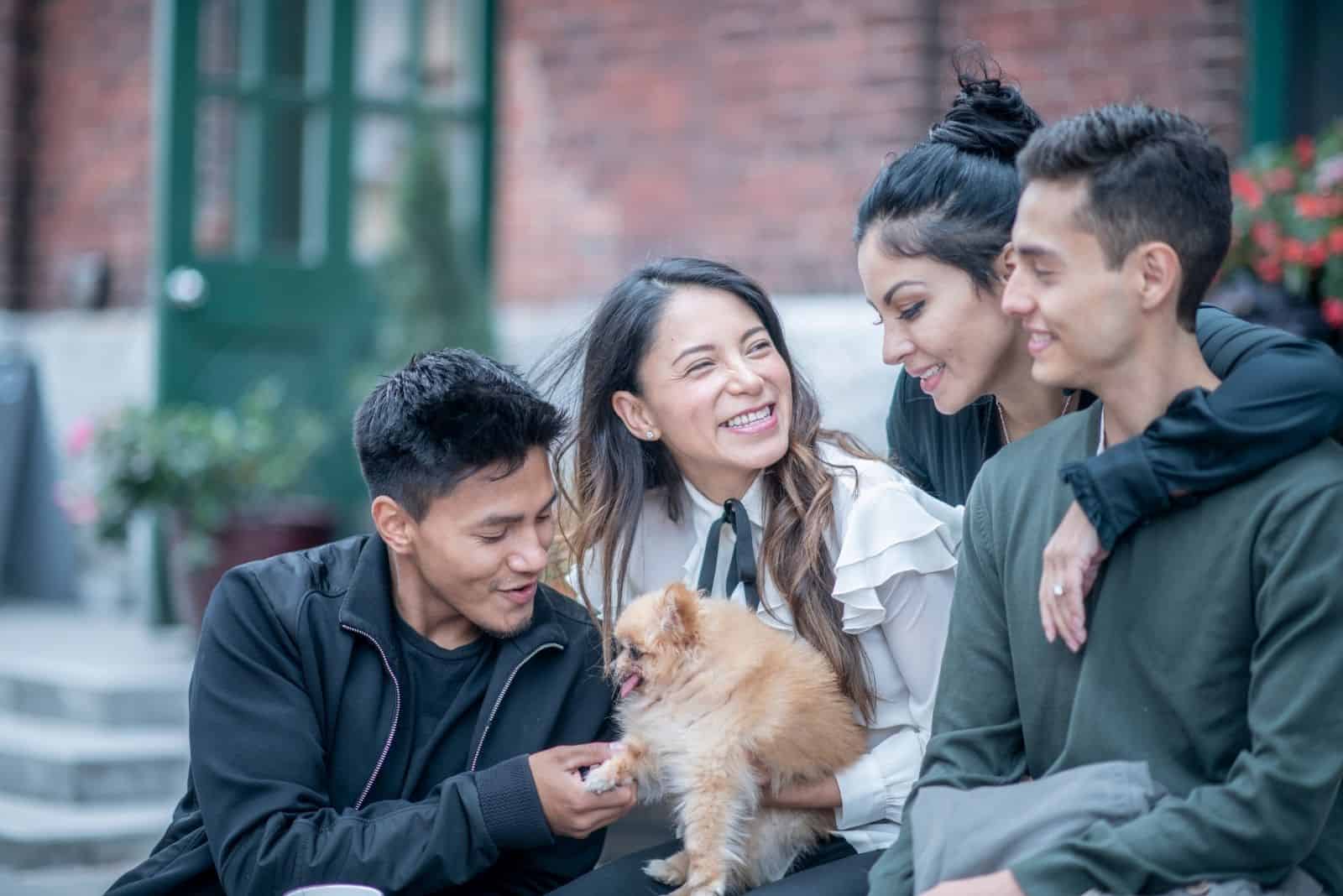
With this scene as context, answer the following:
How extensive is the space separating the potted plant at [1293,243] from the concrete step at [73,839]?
13.8ft

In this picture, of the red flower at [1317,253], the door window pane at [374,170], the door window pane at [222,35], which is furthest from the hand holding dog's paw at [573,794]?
the door window pane at [222,35]

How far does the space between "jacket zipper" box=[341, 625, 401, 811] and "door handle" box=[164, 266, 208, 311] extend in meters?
4.87

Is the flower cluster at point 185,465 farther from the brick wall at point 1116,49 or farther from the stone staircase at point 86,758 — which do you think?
the brick wall at point 1116,49

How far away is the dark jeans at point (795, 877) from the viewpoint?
117 inches

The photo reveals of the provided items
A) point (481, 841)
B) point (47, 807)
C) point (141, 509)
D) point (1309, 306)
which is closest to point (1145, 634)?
point (481, 841)

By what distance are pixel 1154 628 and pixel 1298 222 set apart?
3.25 m

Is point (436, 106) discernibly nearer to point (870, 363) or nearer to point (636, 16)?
point (636, 16)

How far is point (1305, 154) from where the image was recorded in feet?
18.2

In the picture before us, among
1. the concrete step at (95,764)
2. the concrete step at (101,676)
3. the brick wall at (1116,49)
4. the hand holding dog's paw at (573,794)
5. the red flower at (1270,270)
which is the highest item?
the brick wall at (1116,49)

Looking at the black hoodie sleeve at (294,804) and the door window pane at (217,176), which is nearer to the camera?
the black hoodie sleeve at (294,804)

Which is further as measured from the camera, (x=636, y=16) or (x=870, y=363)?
(x=636, y=16)

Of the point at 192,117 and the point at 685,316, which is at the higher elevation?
the point at 192,117

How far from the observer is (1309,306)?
5.32m

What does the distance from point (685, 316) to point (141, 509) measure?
14.5 feet
